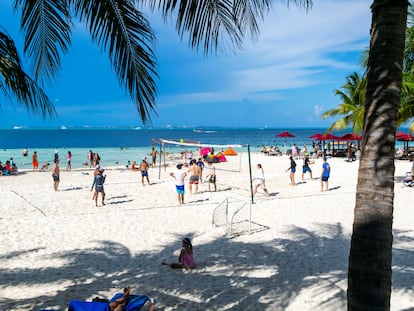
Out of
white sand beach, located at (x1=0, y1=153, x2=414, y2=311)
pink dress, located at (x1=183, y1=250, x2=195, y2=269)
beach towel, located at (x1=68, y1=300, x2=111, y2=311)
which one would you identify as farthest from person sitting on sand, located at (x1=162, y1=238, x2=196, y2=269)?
beach towel, located at (x1=68, y1=300, x2=111, y2=311)

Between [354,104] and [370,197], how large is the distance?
91.1ft

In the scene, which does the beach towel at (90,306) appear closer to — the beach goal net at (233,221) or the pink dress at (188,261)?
the pink dress at (188,261)

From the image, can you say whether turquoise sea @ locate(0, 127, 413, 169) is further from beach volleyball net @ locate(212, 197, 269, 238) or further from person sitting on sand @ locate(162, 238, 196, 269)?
person sitting on sand @ locate(162, 238, 196, 269)

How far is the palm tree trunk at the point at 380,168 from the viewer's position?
251 centimetres

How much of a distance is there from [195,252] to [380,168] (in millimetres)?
5740

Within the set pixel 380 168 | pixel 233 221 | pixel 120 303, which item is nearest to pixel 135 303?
pixel 120 303

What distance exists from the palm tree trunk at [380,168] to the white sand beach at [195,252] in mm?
2910

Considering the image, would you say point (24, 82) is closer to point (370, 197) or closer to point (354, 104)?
point (370, 197)

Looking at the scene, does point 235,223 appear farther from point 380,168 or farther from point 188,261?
point 380,168

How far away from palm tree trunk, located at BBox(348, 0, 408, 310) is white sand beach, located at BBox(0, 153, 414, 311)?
2.91 m

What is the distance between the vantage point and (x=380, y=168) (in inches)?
100

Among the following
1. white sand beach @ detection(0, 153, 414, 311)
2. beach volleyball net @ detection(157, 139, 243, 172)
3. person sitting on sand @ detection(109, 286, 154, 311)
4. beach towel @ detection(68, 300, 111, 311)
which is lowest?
white sand beach @ detection(0, 153, 414, 311)

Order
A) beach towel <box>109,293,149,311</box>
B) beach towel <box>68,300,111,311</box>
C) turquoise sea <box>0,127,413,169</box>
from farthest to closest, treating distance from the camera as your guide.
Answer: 1. turquoise sea <box>0,127,413,169</box>
2. beach towel <box>109,293,149,311</box>
3. beach towel <box>68,300,111,311</box>

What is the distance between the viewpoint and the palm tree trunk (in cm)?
251
